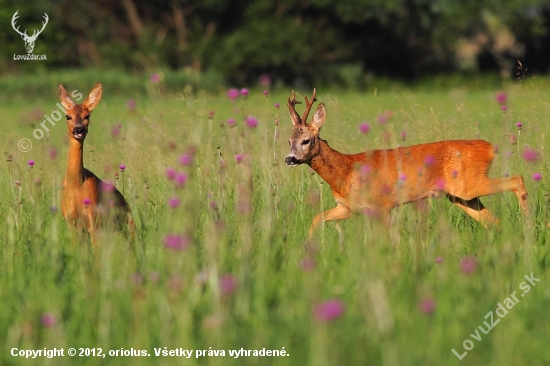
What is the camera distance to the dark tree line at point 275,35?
3020cm

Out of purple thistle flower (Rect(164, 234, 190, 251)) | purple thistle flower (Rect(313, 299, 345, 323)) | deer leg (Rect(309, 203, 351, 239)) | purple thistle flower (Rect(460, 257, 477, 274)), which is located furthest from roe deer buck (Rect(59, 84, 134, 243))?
purple thistle flower (Rect(313, 299, 345, 323))

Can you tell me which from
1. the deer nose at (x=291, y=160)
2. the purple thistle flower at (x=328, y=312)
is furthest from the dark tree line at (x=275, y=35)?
the purple thistle flower at (x=328, y=312)

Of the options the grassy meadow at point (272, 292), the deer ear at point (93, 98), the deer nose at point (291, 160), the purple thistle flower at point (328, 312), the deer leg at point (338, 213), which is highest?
the deer ear at point (93, 98)

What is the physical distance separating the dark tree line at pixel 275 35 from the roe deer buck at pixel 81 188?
2302 centimetres

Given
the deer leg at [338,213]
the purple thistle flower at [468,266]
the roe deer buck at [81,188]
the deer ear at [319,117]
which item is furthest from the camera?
the deer ear at [319,117]

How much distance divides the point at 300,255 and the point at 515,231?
117 cm

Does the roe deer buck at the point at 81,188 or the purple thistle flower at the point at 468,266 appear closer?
the purple thistle flower at the point at 468,266

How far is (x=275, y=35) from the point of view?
29953 mm

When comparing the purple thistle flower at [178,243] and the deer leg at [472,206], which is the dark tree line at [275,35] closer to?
the deer leg at [472,206]

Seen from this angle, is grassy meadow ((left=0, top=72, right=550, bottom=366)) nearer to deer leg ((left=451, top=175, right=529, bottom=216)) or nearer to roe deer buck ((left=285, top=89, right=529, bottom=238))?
deer leg ((left=451, top=175, right=529, bottom=216))

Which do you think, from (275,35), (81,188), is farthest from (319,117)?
(275,35)

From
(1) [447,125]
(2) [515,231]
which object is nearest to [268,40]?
(1) [447,125]

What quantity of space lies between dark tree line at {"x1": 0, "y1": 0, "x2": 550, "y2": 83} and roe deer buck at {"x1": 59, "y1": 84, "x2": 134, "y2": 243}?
23022 mm

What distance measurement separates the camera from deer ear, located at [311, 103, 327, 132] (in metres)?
6.68
